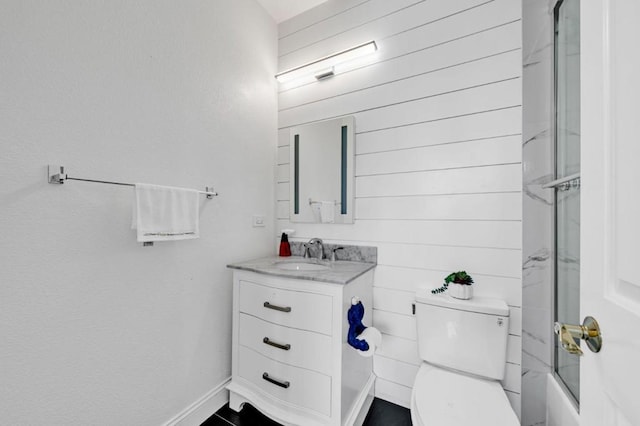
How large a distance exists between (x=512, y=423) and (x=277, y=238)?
5.36 ft

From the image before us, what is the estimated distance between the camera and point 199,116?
1.48 m

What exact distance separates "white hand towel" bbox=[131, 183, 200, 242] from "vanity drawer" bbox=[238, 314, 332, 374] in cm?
61

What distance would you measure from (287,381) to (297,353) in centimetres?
16

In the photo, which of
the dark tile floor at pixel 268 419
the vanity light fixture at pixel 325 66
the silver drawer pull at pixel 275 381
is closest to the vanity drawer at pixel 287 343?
the silver drawer pull at pixel 275 381

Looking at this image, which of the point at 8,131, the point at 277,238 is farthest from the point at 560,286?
the point at 8,131

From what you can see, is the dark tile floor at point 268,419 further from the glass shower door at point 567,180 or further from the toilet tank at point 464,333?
the glass shower door at point 567,180

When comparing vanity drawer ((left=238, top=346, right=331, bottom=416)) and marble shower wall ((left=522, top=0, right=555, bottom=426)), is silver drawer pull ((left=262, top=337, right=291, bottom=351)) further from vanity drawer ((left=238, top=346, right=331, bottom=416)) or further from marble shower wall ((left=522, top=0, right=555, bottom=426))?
marble shower wall ((left=522, top=0, right=555, bottom=426))

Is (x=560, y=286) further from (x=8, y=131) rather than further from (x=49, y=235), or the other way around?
(x=8, y=131)

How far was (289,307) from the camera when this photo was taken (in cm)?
133

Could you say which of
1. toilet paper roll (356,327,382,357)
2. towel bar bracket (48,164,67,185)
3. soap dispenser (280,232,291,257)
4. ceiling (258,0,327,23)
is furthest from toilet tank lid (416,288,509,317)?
ceiling (258,0,327,23)

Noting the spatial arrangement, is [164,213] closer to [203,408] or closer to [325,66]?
[203,408]

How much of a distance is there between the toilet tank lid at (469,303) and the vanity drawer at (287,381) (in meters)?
0.63

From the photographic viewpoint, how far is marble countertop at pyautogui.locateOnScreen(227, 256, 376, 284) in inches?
50.4
